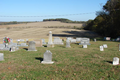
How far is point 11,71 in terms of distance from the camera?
23.9 ft

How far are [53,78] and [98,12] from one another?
36962 millimetres

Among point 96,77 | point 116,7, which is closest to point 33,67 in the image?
point 96,77

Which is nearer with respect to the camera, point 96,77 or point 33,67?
point 96,77

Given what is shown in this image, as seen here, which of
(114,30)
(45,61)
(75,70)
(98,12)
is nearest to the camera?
(75,70)

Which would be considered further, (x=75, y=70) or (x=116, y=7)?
(x=116, y=7)

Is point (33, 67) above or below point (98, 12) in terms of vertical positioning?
below

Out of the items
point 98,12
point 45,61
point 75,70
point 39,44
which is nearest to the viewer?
point 75,70

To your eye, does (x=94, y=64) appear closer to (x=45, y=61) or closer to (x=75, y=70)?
(x=75, y=70)

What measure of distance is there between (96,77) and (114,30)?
101ft

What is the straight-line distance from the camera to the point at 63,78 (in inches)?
251

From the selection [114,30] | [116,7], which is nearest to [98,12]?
[116,7]

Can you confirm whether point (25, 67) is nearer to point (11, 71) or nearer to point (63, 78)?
point (11, 71)

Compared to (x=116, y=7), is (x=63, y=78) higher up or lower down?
lower down

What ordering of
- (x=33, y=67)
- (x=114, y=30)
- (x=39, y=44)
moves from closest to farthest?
(x=33, y=67) < (x=39, y=44) < (x=114, y=30)
